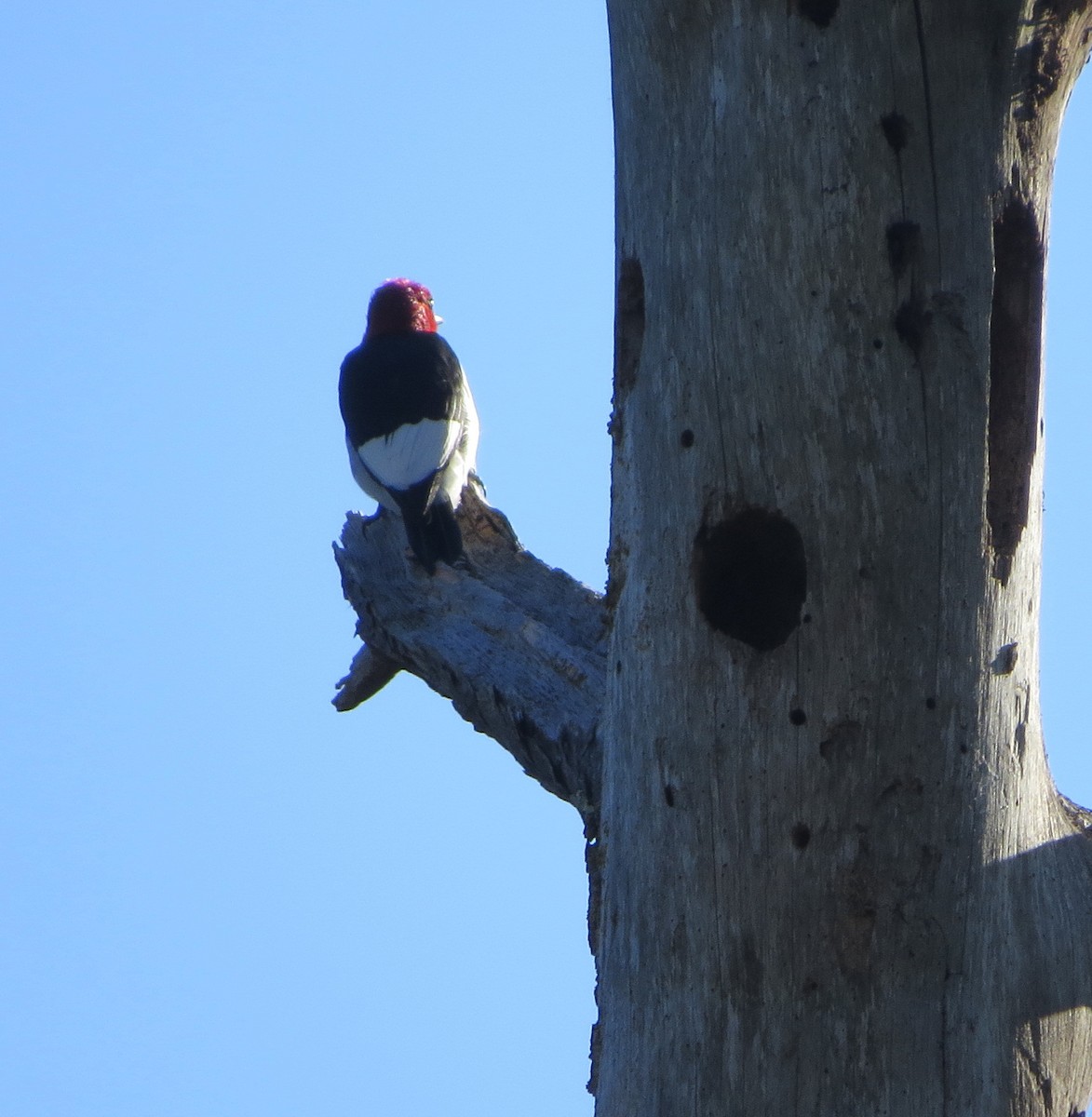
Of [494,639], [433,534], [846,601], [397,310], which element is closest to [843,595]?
[846,601]

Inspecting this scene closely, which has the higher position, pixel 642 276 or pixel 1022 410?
pixel 642 276

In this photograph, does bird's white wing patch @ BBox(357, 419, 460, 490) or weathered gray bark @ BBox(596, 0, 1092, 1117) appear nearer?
weathered gray bark @ BBox(596, 0, 1092, 1117)

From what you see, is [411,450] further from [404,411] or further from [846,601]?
[846,601]

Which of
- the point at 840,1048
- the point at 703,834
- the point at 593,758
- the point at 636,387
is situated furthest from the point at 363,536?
the point at 840,1048

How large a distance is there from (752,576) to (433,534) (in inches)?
73.4

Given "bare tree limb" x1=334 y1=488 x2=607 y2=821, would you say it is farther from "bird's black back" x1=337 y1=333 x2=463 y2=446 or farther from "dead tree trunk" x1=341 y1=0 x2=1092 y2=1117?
"bird's black back" x1=337 y1=333 x2=463 y2=446

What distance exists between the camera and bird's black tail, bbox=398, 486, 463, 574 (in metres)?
4.14

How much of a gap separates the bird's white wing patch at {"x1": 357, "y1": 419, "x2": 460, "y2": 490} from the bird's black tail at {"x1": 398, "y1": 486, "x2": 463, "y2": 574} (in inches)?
29.3

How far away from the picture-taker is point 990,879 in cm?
233

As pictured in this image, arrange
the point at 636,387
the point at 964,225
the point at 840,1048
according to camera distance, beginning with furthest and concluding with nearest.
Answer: the point at 636,387 < the point at 964,225 < the point at 840,1048

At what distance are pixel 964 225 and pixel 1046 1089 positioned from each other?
1322 millimetres

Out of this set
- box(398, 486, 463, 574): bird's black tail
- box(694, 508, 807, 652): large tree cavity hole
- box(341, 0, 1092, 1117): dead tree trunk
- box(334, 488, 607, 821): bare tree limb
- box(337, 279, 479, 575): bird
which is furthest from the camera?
box(337, 279, 479, 575): bird

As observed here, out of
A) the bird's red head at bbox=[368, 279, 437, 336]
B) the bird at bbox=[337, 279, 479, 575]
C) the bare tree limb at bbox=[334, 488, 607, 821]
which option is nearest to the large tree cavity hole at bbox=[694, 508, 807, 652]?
the bare tree limb at bbox=[334, 488, 607, 821]

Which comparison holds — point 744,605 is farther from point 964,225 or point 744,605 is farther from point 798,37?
point 798,37
